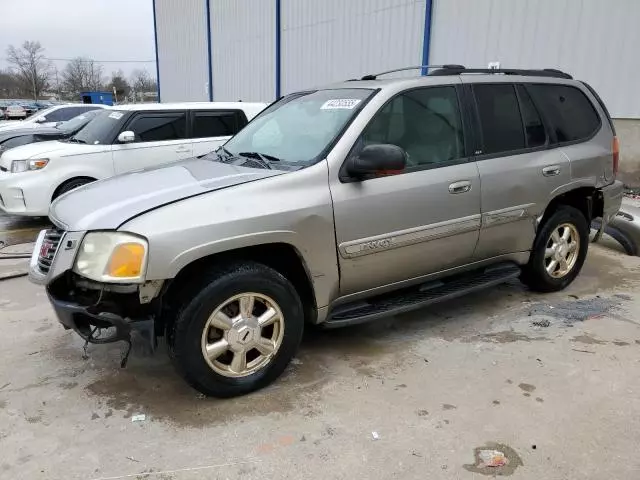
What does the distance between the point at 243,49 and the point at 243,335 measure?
17600 millimetres

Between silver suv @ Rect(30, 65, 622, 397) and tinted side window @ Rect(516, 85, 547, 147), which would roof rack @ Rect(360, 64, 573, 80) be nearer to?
silver suv @ Rect(30, 65, 622, 397)

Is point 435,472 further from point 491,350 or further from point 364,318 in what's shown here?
point 491,350

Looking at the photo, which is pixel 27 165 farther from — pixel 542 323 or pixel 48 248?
pixel 542 323

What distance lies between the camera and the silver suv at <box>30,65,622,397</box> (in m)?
2.83

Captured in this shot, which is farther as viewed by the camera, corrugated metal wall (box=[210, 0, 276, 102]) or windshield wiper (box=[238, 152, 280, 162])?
corrugated metal wall (box=[210, 0, 276, 102])

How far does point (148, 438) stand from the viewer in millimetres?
2762

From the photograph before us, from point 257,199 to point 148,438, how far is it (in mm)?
1402

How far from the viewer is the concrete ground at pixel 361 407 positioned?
8.41ft

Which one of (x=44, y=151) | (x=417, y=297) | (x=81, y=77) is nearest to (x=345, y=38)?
(x=44, y=151)

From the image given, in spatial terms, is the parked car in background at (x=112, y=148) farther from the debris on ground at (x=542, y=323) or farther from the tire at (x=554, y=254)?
the debris on ground at (x=542, y=323)

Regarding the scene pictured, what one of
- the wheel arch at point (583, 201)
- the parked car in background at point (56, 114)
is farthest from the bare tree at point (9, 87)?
the wheel arch at point (583, 201)

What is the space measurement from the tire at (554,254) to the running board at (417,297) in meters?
0.28

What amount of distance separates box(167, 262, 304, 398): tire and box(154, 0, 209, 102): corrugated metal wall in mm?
20704

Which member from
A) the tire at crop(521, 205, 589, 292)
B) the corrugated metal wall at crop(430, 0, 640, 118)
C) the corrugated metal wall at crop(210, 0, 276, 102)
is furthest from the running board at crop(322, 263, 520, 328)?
the corrugated metal wall at crop(210, 0, 276, 102)
